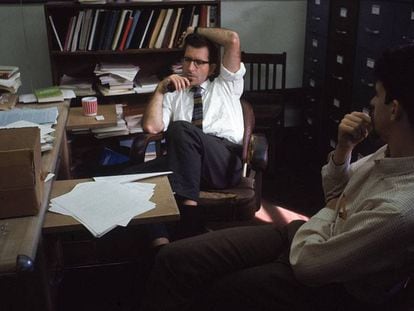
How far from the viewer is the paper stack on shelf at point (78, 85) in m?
2.99

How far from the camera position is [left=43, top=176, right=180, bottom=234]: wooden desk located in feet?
4.54

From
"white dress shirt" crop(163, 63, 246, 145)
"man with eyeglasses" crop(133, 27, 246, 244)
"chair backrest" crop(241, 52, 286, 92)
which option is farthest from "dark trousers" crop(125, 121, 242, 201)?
"chair backrest" crop(241, 52, 286, 92)

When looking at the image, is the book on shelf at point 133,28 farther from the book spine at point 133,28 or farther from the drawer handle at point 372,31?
the drawer handle at point 372,31

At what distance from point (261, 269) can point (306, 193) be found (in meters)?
1.81

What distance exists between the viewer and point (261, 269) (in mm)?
1413

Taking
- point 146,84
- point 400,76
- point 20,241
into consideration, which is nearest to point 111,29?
point 146,84

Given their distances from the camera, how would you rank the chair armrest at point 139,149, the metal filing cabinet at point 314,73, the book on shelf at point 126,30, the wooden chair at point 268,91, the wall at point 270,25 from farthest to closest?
the wall at point 270,25, the metal filing cabinet at point 314,73, the wooden chair at point 268,91, the book on shelf at point 126,30, the chair armrest at point 139,149

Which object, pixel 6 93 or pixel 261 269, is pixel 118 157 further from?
pixel 261 269

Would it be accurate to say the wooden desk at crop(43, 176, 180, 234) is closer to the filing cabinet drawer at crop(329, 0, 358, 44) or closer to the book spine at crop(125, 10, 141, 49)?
the book spine at crop(125, 10, 141, 49)

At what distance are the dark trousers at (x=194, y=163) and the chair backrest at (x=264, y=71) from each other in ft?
4.41

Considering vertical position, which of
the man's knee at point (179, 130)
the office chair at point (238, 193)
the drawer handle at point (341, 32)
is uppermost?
the drawer handle at point (341, 32)

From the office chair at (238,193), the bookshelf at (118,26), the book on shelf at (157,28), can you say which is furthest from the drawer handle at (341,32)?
the office chair at (238,193)

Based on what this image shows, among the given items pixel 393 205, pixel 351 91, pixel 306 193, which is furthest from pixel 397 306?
pixel 351 91

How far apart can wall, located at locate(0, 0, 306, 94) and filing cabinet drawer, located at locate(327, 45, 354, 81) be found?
48 cm
